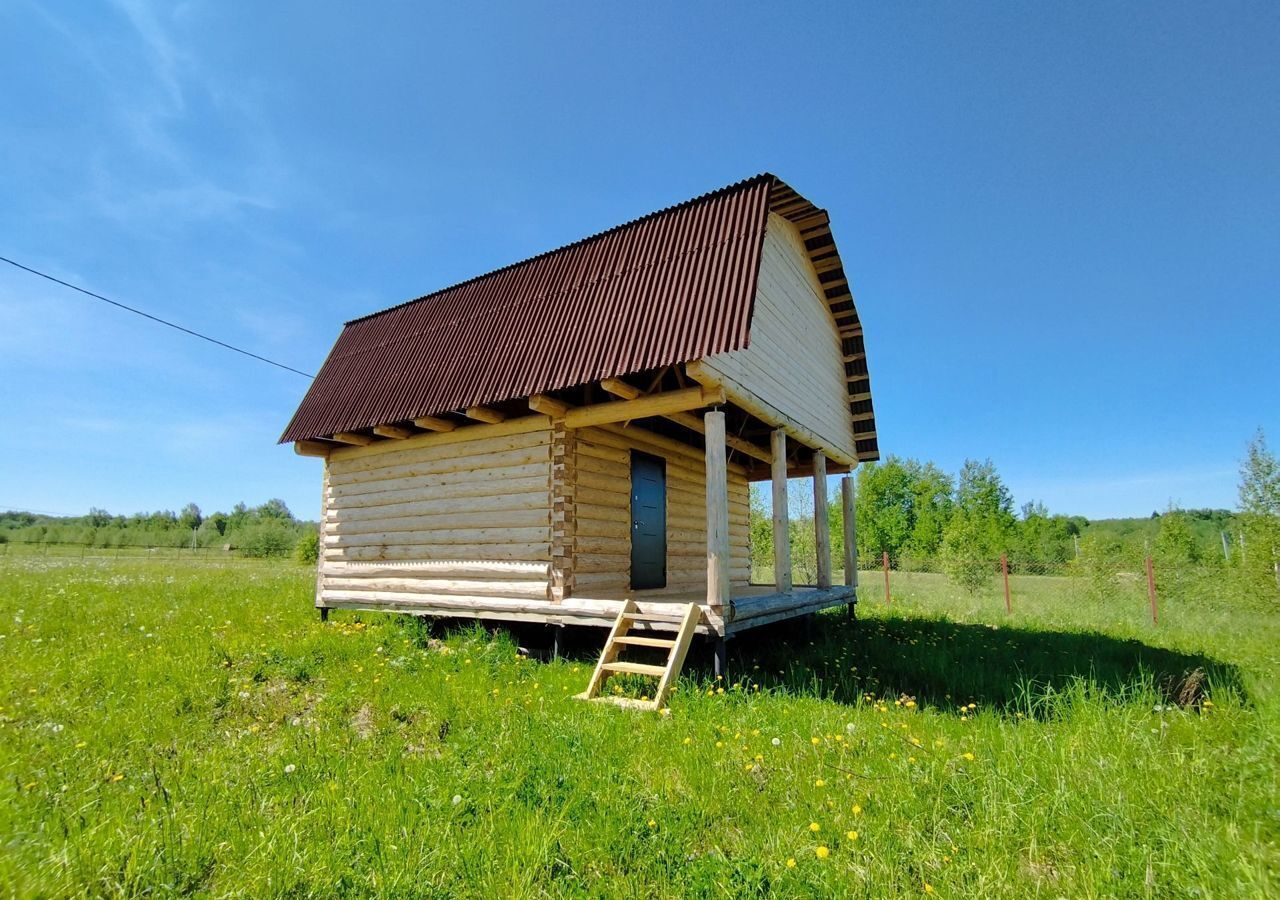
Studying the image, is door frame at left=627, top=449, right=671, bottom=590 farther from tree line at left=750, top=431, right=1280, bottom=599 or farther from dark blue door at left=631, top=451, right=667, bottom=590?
tree line at left=750, top=431, right=1280, bottom=599

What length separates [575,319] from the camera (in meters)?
8.33

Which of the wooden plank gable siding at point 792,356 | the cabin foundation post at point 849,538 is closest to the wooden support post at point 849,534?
the cabin foundation post at point 849,538

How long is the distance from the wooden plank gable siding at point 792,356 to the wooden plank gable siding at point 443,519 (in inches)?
116

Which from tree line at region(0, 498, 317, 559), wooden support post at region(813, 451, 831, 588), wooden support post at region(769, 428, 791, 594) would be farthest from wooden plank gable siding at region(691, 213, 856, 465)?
tree line at region(0, 498, 317, 559)

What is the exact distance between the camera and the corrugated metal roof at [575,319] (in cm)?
718

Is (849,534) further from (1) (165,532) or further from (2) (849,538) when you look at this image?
(1) (165,532)

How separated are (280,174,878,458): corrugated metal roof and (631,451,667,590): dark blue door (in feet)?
8.74

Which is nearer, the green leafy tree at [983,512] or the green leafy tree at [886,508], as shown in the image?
the green leafy tree at [983,512]

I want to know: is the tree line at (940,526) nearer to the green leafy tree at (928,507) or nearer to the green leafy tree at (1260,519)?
the green leafy tree at (928,507)

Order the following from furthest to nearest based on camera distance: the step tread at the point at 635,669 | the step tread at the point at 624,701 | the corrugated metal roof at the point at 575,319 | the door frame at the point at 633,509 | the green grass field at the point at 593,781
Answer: the door frame at the point at 633,509 < the corrugated metal roof at the point at 575,319 < the step tread at the point at 635,669 < the step tread at the point at 624,701 < the green grass field at the point at 593,781

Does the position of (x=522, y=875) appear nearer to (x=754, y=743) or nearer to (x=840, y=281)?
(x=754, y=743)

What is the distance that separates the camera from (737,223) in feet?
25.1

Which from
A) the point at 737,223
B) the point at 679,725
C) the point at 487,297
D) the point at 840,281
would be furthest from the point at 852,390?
the point at 679,725

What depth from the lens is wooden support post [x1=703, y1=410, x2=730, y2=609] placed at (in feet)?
22.0
